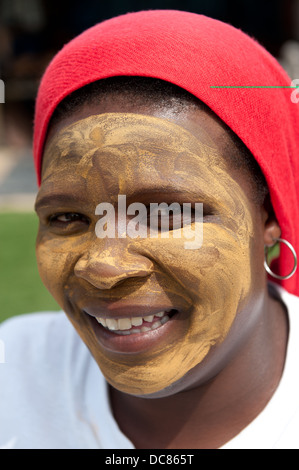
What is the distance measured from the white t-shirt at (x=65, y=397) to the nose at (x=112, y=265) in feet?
1.91

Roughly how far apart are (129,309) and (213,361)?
288 mm

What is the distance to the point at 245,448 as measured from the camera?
1616 mm

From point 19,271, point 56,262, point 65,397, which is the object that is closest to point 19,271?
point 19,271

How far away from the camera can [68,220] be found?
5.22ft

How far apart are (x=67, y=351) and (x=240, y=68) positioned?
1.15 metres

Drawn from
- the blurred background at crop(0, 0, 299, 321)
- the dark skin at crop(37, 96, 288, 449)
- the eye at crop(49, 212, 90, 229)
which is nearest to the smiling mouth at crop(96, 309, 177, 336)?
the dark skin at crop(37, 96, 288, 449)

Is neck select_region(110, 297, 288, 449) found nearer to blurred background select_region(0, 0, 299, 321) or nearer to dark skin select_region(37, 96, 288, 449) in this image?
dark skin select_region(37, 96, 288, 449)

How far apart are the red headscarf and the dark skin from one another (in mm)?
59

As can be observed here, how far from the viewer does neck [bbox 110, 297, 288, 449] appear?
167 centimetres

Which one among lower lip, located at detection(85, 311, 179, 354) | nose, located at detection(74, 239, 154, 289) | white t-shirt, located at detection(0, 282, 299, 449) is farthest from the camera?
white t-shirt, located at detection(0, 282, 299, 449)

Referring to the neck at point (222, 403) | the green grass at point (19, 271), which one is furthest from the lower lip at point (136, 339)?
the green grass at point (19, 271)

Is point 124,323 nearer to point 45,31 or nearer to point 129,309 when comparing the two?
point 129,309

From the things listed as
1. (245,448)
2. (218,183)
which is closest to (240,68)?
(218,183)
